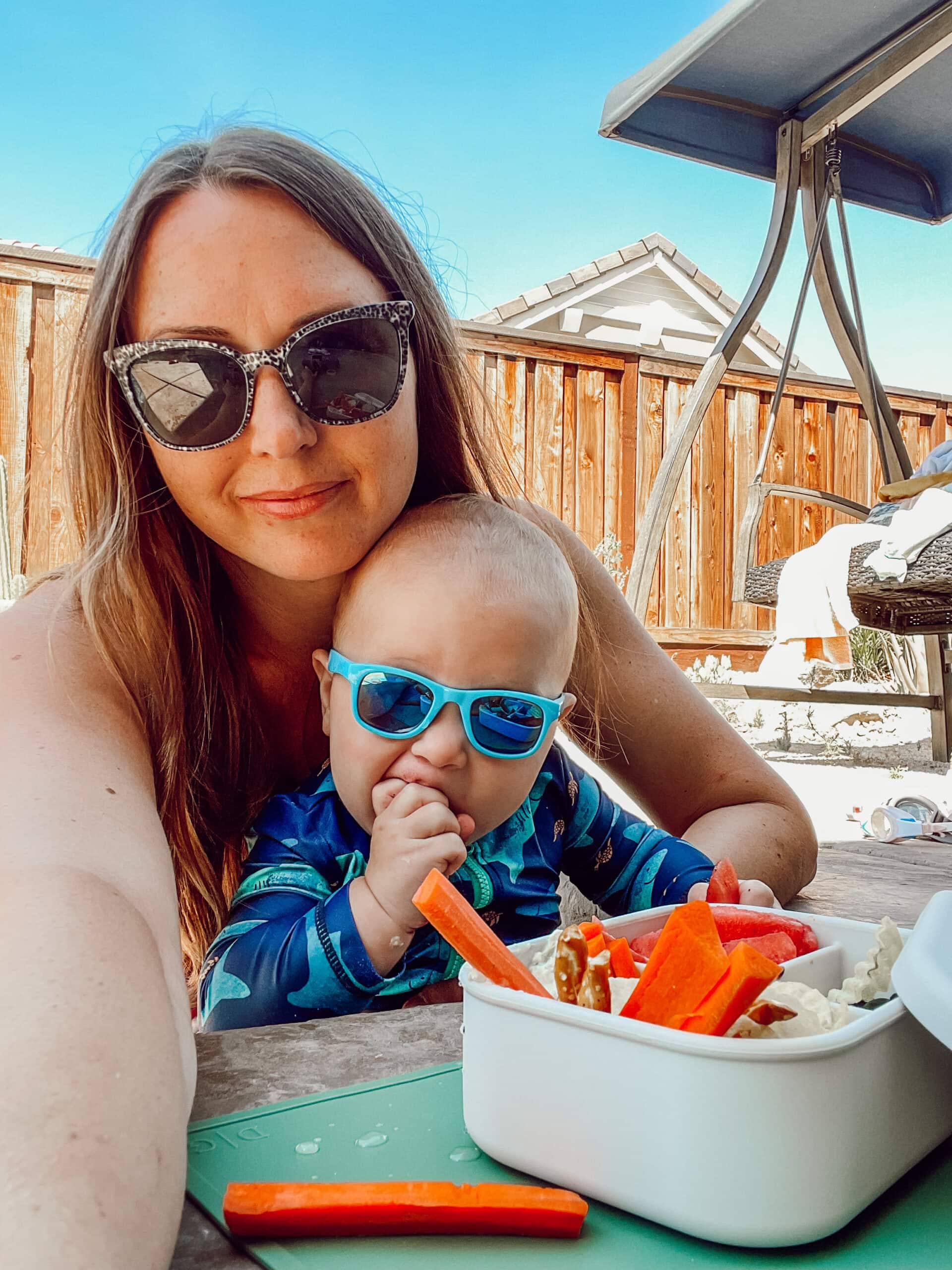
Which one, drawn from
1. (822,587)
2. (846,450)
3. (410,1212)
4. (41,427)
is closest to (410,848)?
(410,1212)

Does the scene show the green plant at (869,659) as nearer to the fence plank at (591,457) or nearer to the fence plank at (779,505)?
the fence plank at (779,505)

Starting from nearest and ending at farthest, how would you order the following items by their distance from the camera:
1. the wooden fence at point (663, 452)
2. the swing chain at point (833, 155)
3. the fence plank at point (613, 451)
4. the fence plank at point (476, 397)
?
the fence plank at point (476, 397), the swing chain at point (833, 155), the wooden fence at point (663, 452), the fence plank at point (613, 451)

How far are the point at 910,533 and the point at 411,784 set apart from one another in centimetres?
Answer: 280

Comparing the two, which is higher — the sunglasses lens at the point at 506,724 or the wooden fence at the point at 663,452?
the wooden fence at the point at 663,452

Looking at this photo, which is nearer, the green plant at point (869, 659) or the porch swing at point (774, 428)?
the porch swing at point (774, 428)

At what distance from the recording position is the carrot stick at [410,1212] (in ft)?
2.12

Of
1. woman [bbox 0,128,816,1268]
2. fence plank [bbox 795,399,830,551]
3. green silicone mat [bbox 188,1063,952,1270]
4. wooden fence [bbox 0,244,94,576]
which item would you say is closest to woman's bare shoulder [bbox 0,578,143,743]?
woman [bbox 0,128,816,1268]

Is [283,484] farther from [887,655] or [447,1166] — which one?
[887,655]

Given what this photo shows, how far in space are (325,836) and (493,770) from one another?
233 mm

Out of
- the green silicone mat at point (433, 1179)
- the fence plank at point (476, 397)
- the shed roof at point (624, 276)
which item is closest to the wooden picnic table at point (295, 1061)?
the green silicone mat at point (433, 1179)

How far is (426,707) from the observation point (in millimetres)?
1244

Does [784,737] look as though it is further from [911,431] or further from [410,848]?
[410,848]

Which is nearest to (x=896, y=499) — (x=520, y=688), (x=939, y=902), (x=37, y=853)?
(x=520, y=688)

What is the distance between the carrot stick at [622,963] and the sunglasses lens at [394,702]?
49cm
